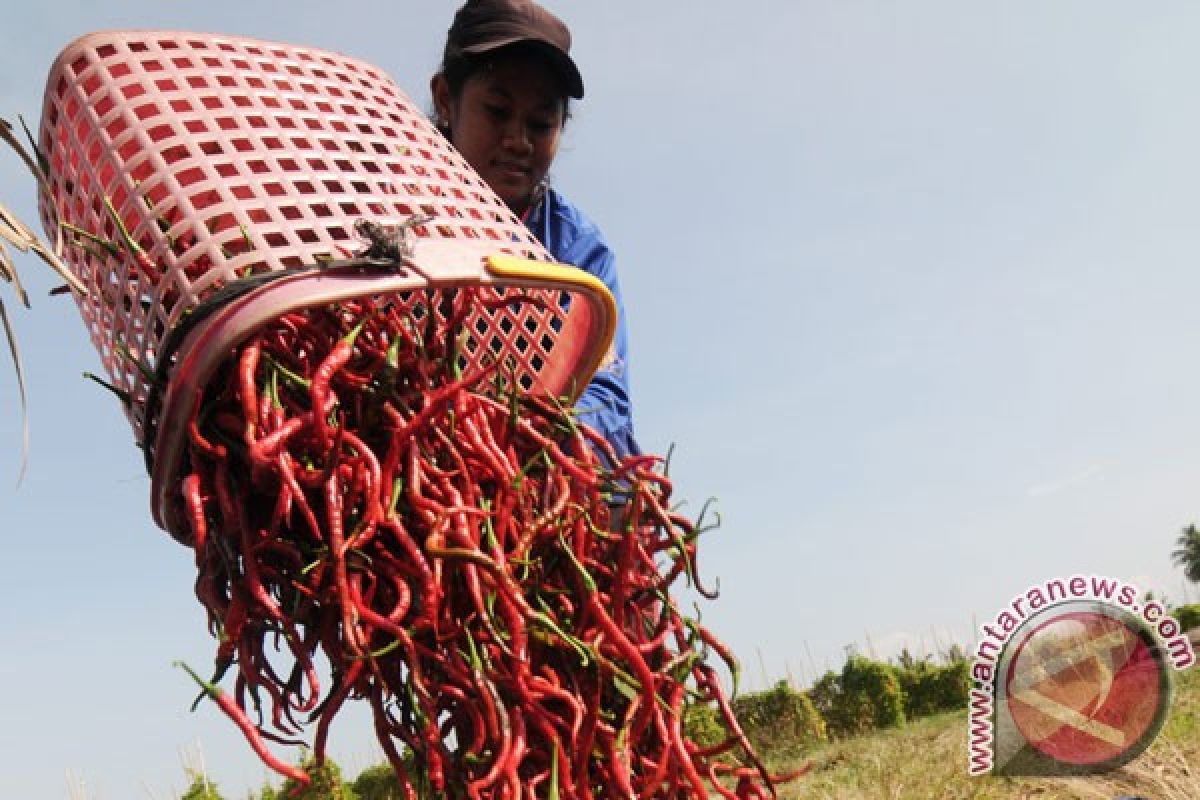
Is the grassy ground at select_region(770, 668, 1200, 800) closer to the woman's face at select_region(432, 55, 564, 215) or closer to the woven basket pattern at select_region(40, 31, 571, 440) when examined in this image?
the woman's face at select_region(432, 55, 564, 215)

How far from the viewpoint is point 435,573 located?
46.3 inches

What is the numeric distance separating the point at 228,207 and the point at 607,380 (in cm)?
68

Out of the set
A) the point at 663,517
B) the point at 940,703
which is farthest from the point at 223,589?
the point at 940,703

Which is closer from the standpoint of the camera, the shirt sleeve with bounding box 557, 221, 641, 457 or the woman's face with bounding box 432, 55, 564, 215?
the shirt sleeve with bounding box 557, 221, 641, 457

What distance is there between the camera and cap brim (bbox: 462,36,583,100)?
182 cm

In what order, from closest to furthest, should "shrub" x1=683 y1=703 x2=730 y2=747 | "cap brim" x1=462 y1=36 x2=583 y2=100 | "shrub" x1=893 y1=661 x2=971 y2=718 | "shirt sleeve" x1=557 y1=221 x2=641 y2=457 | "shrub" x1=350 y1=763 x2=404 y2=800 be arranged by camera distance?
1. "shrub" x1=683 y1=703 x2=730 y2=747
2. "shirt sleeve" x1=557 y1=221 x2=641 y2=457
3. "cap brim" x1=462 y1=36 x2=583 y2=100
4. "shrub" x1=350 y1=763 x2=404 y2=800
5. "shrub" x1=893 y1=661 x2=971 y2=718

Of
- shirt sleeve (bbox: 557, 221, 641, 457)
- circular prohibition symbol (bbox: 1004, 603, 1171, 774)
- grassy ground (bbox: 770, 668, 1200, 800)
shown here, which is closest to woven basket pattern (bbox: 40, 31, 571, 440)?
shirt sleeve (bbox: 557, 221, 641, 457)

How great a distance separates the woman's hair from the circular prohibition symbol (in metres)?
2.84

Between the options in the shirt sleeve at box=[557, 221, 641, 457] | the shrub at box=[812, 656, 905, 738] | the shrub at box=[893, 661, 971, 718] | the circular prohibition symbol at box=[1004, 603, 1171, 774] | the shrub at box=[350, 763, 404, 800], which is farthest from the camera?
the shrub at box=[893, 661, 971, 718]

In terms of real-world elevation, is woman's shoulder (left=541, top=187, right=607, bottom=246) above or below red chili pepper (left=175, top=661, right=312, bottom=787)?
above

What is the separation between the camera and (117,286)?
4.42 feet

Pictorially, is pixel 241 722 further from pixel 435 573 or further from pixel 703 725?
pixel 703 725

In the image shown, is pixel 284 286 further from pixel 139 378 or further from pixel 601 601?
pixel 601 601

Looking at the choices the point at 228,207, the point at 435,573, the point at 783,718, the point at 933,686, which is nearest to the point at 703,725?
the point at 435,573
